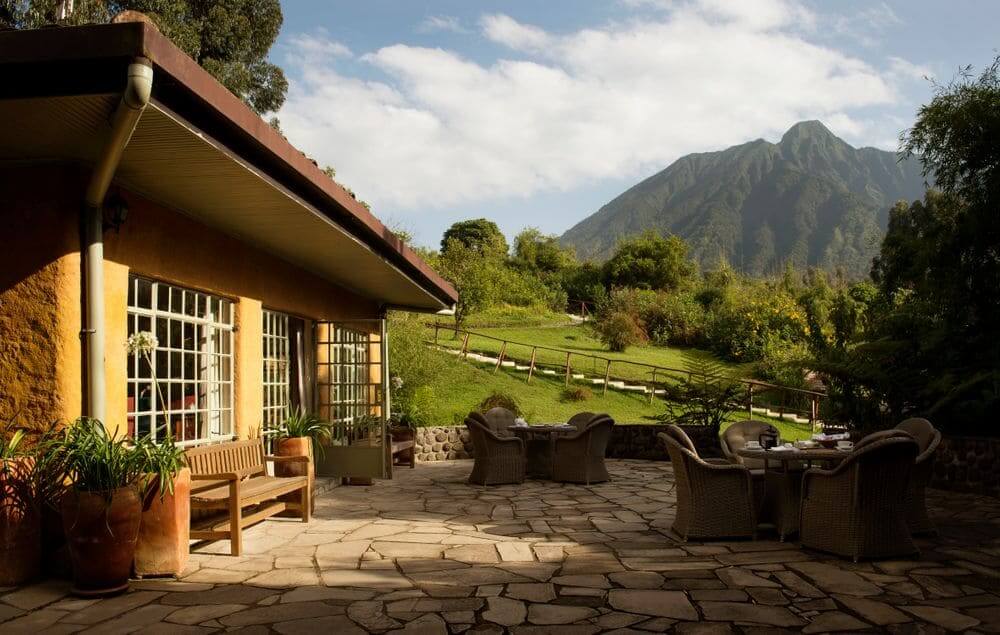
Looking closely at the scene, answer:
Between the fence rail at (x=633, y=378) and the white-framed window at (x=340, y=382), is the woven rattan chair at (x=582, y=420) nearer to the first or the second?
the white-framed window at (x=340, y=382)

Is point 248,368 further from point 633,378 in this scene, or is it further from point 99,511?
point 633,378

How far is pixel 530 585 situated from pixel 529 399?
43.7 feet

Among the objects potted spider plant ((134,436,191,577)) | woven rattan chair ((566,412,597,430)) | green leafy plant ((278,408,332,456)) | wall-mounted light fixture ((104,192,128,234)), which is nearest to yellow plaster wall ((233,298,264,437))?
green leafy plant ((278,408,332,456))

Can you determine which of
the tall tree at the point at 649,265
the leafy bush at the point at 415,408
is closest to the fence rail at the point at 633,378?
the leafy bush at the point at 415,408

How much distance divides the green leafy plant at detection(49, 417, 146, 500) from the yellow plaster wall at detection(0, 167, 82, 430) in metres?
0.44

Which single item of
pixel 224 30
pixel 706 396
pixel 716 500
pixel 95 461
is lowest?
pixel 716 500

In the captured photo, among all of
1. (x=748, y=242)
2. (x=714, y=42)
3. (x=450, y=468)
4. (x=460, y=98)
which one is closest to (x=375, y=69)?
(x=460, y=98)

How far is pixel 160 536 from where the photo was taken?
15.4ft

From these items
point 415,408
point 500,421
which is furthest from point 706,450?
point 415,408

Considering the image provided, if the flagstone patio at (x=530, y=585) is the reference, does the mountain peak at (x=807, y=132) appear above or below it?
above

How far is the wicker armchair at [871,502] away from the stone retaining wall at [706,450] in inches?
160

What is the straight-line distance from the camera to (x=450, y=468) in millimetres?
11438

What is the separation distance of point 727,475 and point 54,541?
490 centimetres

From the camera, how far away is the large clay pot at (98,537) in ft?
14.0
